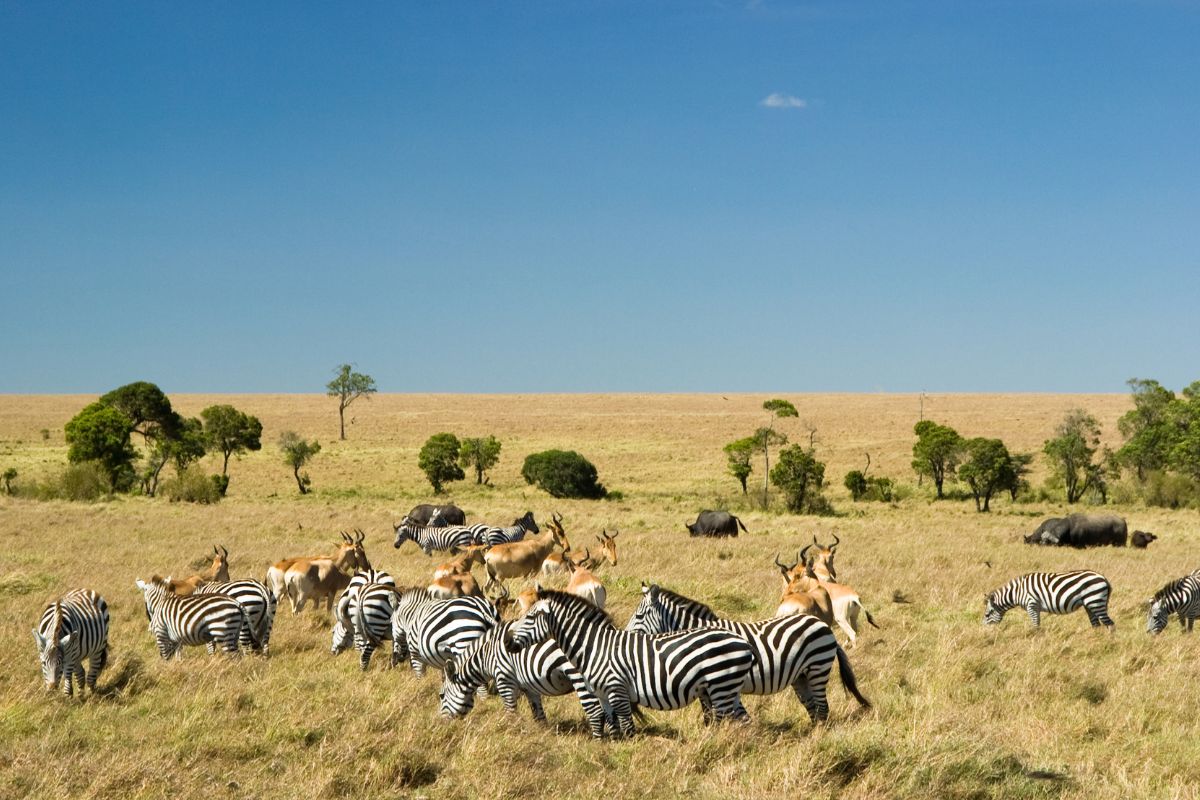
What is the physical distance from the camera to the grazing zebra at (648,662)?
337 inches

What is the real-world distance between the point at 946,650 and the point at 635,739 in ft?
19.6

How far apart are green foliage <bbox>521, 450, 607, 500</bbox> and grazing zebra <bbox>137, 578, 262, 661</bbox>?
40249mm

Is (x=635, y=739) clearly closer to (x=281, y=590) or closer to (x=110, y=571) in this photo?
(x=281, y=590)

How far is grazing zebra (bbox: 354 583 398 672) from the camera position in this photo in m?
12.4

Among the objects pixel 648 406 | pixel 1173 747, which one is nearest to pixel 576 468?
pixel 1173 747

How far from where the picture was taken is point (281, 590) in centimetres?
1639

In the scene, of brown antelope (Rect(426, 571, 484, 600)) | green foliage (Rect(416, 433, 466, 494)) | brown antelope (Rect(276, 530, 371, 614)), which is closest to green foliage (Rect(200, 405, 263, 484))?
green foliage (Rect(416, 433, 466, 494))

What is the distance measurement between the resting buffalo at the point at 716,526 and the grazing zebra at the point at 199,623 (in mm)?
21239

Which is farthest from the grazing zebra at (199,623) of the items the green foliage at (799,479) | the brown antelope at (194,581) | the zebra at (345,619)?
the green foliage at (799,479)

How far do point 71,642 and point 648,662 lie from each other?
235 inches

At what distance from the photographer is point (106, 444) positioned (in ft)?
163

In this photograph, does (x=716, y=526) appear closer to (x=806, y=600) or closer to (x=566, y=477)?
(x=806, y=600)

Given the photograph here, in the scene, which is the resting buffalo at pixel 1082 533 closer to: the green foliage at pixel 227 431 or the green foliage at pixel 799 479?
the green foliage at pixel 799 479

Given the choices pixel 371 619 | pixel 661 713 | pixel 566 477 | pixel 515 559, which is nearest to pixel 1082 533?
pixel 515 559
